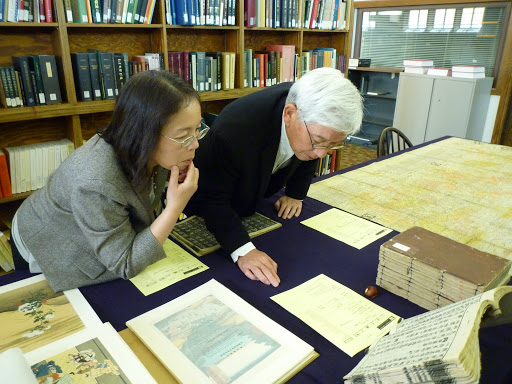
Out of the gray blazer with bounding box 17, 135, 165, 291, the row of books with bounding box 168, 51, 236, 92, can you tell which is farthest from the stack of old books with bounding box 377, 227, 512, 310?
the row of books with bounding box 168, 51, 236, 92

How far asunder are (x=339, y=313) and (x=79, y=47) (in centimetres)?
237

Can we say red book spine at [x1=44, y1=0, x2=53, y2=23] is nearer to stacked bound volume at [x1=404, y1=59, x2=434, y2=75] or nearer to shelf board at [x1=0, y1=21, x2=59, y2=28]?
shelf board at [x1=0, y1=21, x2=59, y2=28]

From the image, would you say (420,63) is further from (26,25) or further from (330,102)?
(26,25)

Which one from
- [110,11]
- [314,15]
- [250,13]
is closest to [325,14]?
[314,15]

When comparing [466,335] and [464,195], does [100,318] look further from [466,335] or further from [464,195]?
[464,195]

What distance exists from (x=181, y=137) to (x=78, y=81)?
162 cm

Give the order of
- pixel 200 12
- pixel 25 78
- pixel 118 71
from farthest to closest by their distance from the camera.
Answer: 1. pixel 200 12
2. pixel 118 71
3. pixel 25 78

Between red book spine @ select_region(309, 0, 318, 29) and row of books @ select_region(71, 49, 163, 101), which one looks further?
red book spine @ select_region(309, 0, 318, 29)

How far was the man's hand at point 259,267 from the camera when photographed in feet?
3.70

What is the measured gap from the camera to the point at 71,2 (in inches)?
86.8

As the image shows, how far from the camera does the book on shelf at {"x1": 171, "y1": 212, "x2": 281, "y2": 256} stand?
1.30 metres

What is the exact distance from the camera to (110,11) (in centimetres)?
234

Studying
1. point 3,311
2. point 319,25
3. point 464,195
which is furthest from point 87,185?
point 319,25

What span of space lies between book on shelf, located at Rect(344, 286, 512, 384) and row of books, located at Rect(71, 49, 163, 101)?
201 cm
